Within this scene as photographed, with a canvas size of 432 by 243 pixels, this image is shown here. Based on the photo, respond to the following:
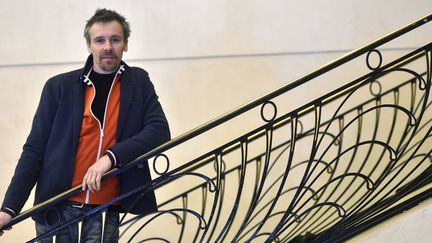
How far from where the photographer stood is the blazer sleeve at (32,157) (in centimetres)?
285

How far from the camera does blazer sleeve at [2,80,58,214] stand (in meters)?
2.85

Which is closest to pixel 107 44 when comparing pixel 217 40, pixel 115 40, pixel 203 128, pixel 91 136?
pixel 115 40

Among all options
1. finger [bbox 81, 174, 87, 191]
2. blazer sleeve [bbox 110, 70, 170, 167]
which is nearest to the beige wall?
blazer sleeve [bbox 110, 70, 170, 167]

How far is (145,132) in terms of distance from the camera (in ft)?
9.43

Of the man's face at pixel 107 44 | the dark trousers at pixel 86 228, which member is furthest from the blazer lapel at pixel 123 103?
the dark trousers at pixel 86 228

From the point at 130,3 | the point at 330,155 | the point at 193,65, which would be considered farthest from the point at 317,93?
the point at 130,3

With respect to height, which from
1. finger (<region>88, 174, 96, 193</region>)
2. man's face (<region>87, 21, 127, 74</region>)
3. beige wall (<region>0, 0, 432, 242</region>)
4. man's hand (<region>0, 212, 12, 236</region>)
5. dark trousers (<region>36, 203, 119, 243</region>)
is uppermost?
beige wall (<region>0, 0, 432, 242</region>)

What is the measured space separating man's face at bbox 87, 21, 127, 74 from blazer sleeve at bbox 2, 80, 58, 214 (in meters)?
0.26

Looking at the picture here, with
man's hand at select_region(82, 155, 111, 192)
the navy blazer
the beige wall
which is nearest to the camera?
man's hand at select_region(82, 155, 111, 192)

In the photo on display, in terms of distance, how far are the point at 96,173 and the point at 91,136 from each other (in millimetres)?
221

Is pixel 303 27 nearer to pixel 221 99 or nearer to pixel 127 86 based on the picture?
pixel 221 99

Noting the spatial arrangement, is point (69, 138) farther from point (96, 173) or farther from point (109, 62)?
point (109, 62)

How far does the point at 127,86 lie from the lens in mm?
2922

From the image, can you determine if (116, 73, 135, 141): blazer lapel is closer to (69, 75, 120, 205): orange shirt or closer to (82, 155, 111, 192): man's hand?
(69, 75, 120, 205): orange shirt
